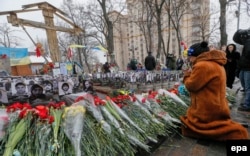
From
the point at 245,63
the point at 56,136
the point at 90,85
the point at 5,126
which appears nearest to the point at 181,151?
the point at 56,136

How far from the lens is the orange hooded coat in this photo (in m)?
3.06

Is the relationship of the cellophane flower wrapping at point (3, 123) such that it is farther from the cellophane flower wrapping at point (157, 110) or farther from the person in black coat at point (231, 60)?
the person in black coat at point (231, 60)

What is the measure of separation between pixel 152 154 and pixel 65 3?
3070 centimetres

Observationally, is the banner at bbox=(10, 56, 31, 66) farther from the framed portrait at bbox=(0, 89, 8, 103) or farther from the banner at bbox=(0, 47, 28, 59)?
the framed portrait at bbox=(0, 89, 8, 103)

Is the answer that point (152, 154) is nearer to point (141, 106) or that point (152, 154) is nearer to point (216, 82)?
point (141, 106)

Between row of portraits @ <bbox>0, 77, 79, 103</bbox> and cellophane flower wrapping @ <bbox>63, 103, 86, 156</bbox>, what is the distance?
5623 millimetres

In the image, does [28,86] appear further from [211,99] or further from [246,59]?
[246,59]

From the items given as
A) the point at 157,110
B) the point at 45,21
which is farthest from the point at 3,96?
the point at 157,110

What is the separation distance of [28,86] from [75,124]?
603 centimetres

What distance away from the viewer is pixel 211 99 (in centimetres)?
311

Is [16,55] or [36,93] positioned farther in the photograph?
[16,55]

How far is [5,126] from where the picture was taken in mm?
2629

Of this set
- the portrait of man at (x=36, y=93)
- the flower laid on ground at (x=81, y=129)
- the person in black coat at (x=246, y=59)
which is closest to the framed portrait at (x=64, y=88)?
the portrait of man at (x=36, y=93)

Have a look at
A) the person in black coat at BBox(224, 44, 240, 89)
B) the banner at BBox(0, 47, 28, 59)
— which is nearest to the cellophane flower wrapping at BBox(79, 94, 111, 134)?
the person in black coat at BBox(224, 44, 240, 89)
